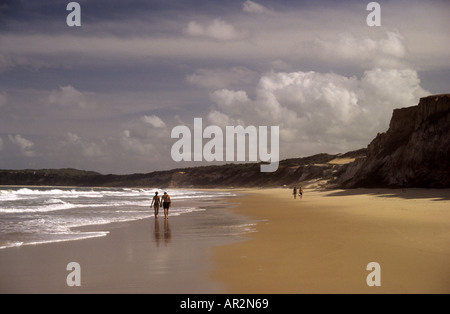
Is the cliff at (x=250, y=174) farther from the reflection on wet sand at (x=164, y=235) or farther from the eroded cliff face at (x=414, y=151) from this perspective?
the reflection on wet sand at (x=164, y=235)

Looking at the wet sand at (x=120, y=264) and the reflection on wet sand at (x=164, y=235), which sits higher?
the wet sand at (x=120, y=264)

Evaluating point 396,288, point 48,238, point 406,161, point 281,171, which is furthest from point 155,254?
point 281,171

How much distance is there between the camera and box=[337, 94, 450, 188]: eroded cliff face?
111 ft

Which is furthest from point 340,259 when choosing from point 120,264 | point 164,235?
point 164,235

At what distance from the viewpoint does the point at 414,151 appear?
36719 mm

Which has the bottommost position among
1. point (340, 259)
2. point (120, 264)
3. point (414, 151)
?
point (120, 264)

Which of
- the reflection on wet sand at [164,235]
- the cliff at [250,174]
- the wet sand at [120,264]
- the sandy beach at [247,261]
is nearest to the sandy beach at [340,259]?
the sandy beach at [247,261]

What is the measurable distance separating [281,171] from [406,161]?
262 ft

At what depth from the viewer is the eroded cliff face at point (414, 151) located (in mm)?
33781

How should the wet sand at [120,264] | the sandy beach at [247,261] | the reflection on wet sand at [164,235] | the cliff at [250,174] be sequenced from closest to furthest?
the sandy beach at [247,261], the wet sand at [120,264], the reflection on wet sand at [164,235], the cliff at [250,174]

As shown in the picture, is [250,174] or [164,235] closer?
[164,235]

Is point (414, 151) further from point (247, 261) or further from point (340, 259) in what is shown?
point (247, 261)
